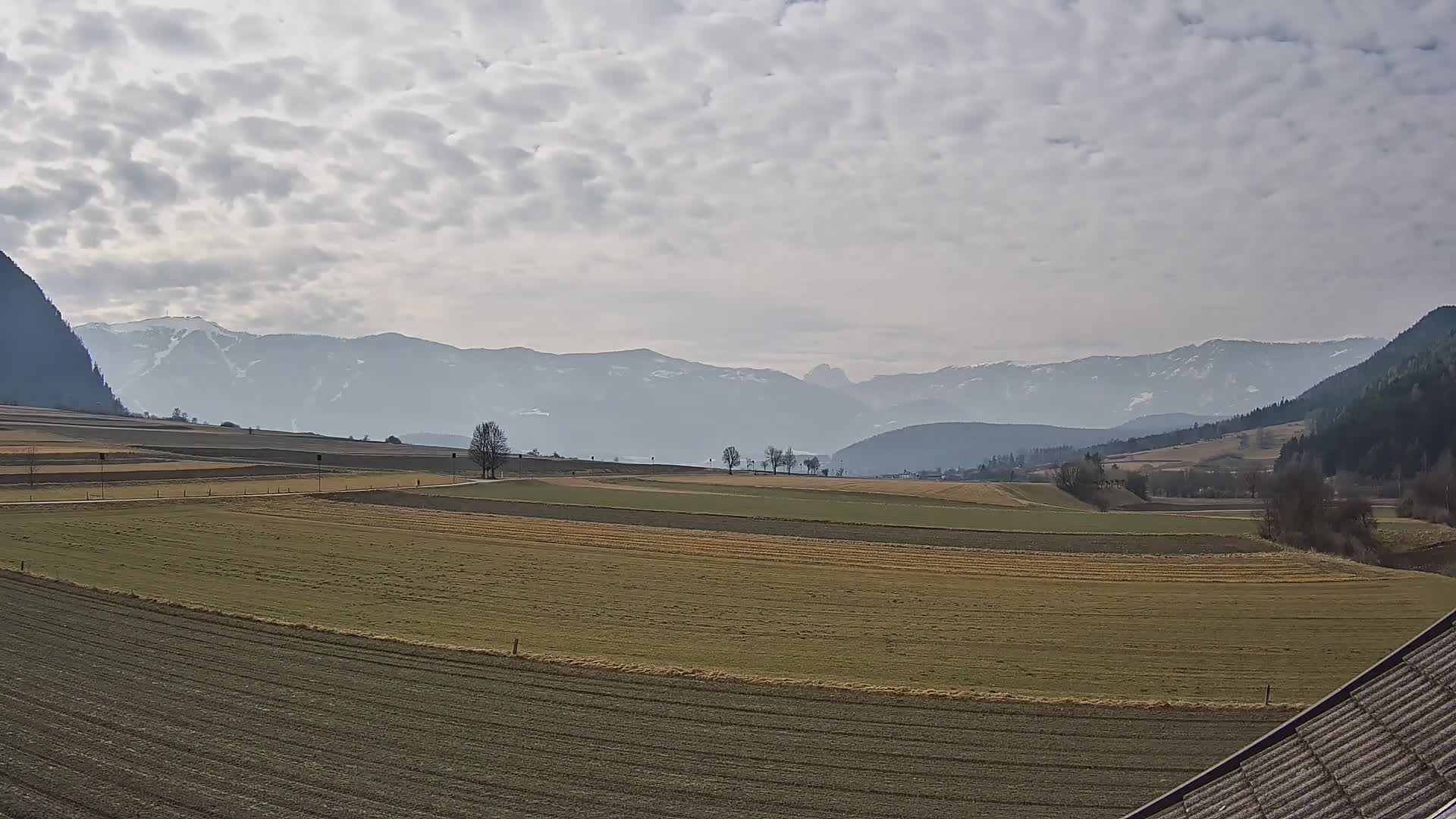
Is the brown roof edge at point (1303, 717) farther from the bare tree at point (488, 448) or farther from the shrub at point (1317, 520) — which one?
the bare tree at point (488, 448)

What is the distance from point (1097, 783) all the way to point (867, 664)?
9.45m

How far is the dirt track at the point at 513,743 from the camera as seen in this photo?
54.8 feet

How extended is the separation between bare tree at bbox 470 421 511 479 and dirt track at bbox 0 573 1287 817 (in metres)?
100

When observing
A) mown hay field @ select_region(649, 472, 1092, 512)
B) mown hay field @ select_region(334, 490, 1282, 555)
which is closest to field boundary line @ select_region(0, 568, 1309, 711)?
mown hay field @ select_region(334, 490, 1282, 555)

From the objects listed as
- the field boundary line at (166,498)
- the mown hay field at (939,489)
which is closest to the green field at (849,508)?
the mown hay field at (939,489)

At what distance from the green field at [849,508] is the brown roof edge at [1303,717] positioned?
60627 millimetres

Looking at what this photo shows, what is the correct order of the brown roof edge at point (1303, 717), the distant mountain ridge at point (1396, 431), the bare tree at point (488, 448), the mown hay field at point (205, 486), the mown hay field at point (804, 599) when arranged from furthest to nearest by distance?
the distant mountain ridge at point (1396, 431) < the bare tree at point (488, 448) < the mown hay field at point (205, 486) < the mown hay field at point (804, 599) < the brown roof edge at point (1303, 717)

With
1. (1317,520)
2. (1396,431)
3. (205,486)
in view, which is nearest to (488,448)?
(205,486)

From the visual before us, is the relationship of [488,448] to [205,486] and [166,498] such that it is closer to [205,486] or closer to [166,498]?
[205,486]

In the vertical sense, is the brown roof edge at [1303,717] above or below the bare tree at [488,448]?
below

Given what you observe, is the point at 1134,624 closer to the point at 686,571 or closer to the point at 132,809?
the point at 686,571

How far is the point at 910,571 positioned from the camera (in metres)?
46.5

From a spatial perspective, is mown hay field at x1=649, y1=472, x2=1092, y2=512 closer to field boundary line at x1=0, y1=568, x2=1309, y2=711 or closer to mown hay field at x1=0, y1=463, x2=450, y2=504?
mown hay field at x1=0, y1=463, x2=450, y2=504

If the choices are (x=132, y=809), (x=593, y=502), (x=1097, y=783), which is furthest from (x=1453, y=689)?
(x=593, y=502)
